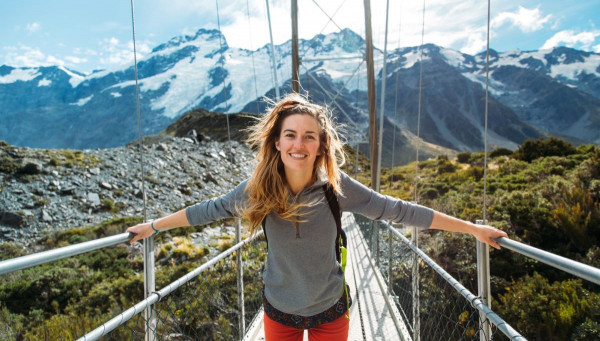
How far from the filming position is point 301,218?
1.29 metres

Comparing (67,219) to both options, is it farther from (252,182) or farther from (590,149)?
(590,149)

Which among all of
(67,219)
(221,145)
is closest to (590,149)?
(67,219)

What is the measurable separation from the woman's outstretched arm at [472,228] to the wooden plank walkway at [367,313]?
1.38m

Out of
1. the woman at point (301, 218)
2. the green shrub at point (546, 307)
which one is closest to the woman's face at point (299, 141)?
the woman at point (301, 218)

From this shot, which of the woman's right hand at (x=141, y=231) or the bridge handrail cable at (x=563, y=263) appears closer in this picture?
the bridge handrail cable at (x=563, y=263)

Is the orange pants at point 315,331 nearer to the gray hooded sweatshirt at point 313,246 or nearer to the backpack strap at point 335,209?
the gray hooded sweatshirt at point 313,246

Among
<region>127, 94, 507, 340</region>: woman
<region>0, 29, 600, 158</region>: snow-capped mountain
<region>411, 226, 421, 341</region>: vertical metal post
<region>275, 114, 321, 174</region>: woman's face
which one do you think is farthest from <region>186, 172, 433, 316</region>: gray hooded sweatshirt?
<region>0, 29, 600, 158</region>: snow-capped mountain

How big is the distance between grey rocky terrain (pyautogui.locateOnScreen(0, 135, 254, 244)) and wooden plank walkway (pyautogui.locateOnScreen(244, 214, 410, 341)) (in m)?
5.14

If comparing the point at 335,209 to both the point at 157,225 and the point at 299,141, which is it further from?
the point at 157,225

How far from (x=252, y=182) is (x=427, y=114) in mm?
91564

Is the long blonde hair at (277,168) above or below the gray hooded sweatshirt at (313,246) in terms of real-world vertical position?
above

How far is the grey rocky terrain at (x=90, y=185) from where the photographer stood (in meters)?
10.5

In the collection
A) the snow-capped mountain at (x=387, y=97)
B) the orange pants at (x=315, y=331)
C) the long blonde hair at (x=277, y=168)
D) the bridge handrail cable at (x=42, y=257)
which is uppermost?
the snow-capped mountain at (x=387, y=97)

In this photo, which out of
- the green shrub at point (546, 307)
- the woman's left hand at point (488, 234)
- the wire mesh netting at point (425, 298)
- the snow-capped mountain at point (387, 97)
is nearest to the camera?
the woman's left hand at point (488, 234)
